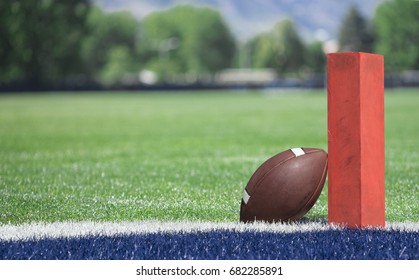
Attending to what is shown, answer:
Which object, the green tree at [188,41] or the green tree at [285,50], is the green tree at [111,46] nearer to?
the green tree at [188,41]

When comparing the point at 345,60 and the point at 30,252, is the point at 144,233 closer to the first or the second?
the point at 30,252

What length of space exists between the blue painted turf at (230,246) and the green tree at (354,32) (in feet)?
326

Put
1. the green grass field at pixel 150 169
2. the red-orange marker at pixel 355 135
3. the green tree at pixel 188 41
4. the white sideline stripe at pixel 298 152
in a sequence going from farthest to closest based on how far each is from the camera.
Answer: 1. the green tree at pixel 188 41
2. the green grass field at pixel 150 169
3. the white sideline stripe at pixel 298 152
4. the red-orange marker at pixel 355 135

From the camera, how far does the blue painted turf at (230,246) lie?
4.25 metres

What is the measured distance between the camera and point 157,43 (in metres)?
109

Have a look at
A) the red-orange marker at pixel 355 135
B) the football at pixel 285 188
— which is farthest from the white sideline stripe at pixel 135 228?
the red-orange marker at pixel 355 135

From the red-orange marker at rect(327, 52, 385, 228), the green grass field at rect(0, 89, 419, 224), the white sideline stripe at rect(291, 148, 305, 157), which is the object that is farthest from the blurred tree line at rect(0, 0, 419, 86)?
the red-orange marker at rect(327, 52, 385, 228)

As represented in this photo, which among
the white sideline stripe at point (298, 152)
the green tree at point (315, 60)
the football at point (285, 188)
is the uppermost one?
the white sideline stripe at point (298, 152)

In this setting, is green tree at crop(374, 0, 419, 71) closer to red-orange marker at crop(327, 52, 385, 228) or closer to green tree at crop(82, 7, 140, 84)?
green tree at crop(82, 7, 140, 84)

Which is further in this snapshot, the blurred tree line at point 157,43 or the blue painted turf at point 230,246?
the blurred tree line at point 157,43

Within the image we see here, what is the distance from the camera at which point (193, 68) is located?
106312 millimetres

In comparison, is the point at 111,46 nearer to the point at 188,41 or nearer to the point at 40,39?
the point at 188,41

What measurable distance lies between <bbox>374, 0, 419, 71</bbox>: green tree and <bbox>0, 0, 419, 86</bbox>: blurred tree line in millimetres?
119

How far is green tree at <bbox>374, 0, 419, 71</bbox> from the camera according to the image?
84.5m
